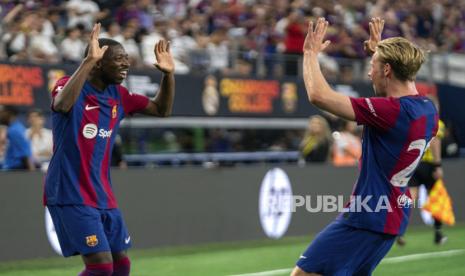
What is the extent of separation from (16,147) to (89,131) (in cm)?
612

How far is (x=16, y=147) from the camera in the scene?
40.7 feet

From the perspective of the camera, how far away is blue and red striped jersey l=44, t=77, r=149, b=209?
6.50 m

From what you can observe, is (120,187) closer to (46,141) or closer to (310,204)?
(46,141)

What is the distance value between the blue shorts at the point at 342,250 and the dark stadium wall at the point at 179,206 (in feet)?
21.1

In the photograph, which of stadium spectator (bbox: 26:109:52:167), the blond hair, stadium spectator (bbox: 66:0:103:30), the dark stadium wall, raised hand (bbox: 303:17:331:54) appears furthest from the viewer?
stadium spectator (bbox: 66:0:103:30)

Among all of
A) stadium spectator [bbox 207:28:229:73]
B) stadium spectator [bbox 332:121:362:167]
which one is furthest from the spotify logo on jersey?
stadium spectator [bbox 207:28:229:73]

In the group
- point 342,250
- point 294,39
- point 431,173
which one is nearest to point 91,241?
point 342,250

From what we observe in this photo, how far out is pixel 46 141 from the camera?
1391 cm

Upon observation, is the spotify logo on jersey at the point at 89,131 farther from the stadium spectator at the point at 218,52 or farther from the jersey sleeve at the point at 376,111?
the stadium spectator at the point at 218,52

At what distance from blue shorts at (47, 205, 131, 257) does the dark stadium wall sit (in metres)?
4.97

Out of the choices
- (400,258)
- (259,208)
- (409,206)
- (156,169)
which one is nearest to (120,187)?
(156,169)

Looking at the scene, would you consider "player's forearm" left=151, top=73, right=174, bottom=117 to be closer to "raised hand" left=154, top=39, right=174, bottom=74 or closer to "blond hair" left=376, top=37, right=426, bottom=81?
"raised hand" left=154, top=39, right=174, bottom=74

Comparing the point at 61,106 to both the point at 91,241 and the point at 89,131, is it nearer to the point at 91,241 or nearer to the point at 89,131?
the point at 89,131

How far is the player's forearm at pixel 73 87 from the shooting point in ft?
20.4
